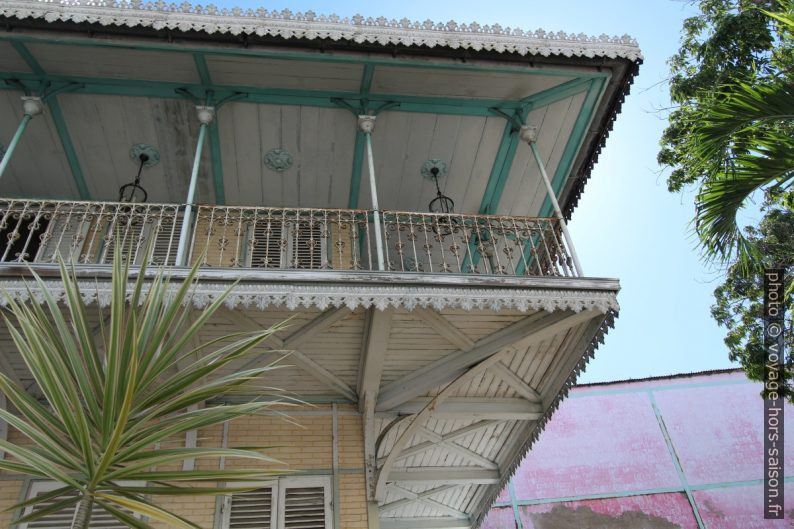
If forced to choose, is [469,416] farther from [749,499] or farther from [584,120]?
[749,499]


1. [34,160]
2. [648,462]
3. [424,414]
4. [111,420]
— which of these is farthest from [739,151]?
[648,462]

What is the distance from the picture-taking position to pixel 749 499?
14.8 metres

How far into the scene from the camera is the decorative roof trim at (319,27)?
6.77m

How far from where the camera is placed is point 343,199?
9125 millimetres

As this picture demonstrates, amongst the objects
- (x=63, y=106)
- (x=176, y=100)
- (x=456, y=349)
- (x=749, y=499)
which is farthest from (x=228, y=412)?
(x=749, y=499)

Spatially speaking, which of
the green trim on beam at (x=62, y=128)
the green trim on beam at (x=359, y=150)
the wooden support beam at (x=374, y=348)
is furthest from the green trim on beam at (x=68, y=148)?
the wooden support beam at (x=374, y=348)

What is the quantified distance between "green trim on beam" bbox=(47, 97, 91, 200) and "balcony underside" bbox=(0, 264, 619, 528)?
3.23 metres

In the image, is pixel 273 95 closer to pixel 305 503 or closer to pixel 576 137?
pixel 576 137

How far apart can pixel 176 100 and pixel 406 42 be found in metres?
3.11

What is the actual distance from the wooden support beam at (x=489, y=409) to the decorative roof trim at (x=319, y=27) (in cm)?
428

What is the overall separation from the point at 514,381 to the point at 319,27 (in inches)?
189

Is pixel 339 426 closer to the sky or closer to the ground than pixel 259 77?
closer to the ground

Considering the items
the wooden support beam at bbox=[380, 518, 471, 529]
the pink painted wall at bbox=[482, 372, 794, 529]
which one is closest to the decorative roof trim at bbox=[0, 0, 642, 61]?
the wooden support beam at bbox=[380, 518, 471, 529]

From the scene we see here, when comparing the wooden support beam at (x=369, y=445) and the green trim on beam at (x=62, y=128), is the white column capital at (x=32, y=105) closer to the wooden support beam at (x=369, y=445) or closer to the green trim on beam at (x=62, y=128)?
the green trim on beam at (x=62, y=128)
